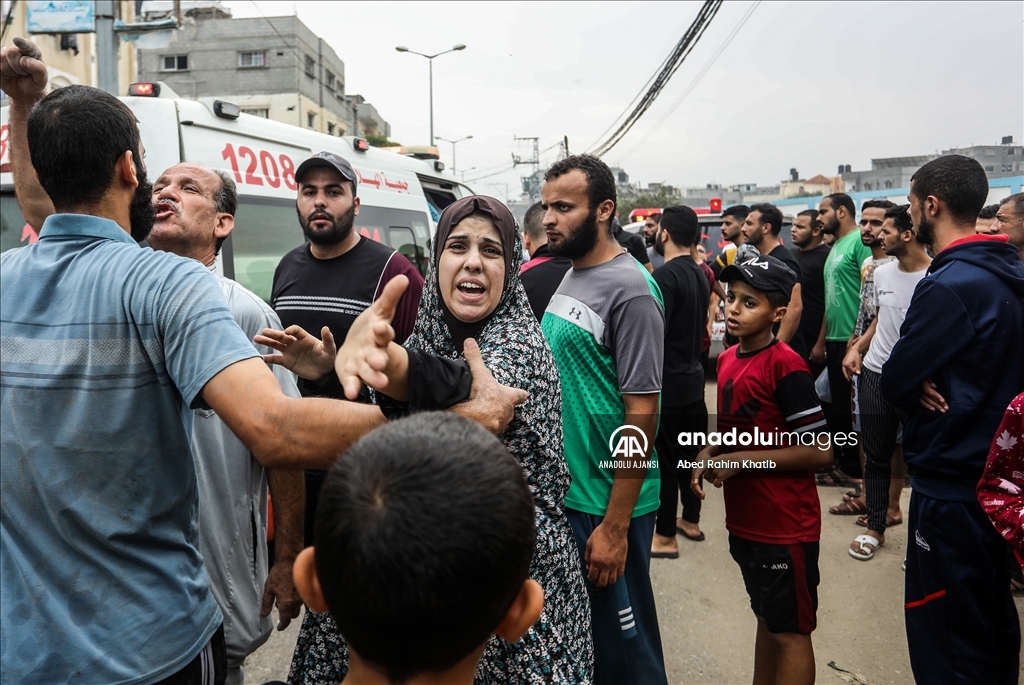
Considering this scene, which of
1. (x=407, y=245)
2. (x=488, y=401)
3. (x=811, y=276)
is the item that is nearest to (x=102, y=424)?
(x=488, y=401)

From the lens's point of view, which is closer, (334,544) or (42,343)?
(334,544)

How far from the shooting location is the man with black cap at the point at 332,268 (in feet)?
10.2

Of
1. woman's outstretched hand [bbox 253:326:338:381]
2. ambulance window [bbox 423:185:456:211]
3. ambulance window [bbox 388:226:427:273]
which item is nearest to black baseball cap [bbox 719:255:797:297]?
woman's outstretched hand [bbox 253:326:338:381]

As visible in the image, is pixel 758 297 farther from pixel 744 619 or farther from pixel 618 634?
pixel 744 619

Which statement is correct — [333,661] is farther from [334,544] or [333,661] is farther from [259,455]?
[334,544]

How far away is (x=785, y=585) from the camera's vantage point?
2471 millimetres

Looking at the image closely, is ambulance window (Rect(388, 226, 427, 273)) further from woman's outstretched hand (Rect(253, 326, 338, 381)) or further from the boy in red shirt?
woman's outstretched hand (Rect(253, 326, 338, 381))

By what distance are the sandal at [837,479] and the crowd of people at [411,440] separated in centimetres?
322

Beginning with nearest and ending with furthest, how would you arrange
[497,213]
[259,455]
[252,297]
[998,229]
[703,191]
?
[259,455] < [497,213] < [252,297] < [998,229] < [703,191]

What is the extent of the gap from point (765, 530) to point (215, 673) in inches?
73.1

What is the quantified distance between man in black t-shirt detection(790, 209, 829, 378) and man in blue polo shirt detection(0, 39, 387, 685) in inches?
213

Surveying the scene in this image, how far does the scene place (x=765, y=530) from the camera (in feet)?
8.29

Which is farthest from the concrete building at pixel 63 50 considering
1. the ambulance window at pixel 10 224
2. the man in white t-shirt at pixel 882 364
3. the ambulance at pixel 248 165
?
the man in white t-shirt at pixel 882 364

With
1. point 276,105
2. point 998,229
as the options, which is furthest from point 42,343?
point 276,105
